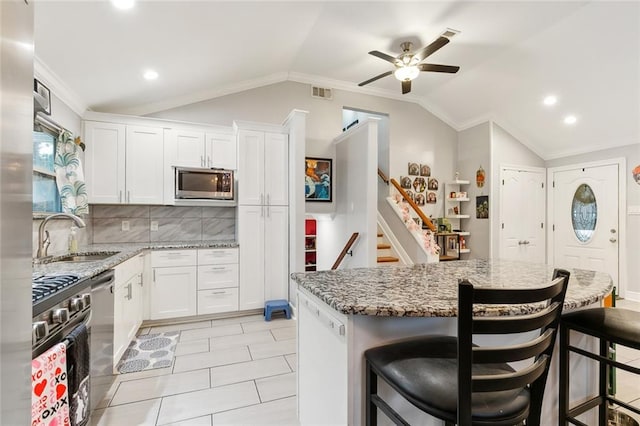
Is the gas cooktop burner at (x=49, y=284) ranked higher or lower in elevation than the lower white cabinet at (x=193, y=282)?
higher

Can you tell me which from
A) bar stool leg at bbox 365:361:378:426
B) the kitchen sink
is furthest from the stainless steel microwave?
bar stool leg at bbox 365:361:378:426

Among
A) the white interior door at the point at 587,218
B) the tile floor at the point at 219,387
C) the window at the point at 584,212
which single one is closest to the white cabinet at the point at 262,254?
the tile floor at the point at 219,387

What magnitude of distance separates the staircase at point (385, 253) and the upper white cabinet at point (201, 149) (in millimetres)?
2509

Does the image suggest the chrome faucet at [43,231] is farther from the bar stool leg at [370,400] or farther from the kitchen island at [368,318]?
the bar stool leg at [370,400]

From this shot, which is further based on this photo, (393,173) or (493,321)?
(393,173)

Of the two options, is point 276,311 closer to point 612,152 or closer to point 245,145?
point 245,145

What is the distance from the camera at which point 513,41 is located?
3.88 m

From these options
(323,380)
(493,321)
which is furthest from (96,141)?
(493,321)

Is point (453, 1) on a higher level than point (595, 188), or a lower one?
higher

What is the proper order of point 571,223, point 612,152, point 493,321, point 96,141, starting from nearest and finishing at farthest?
point 493,321
point 96,141
point 612,152
point 571,223

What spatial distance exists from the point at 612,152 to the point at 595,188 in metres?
0.62

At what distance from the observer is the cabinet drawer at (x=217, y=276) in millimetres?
3605

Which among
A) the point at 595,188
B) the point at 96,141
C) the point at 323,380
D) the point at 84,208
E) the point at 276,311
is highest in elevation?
the point at 96,141

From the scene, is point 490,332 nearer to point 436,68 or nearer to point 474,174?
point 436,68
